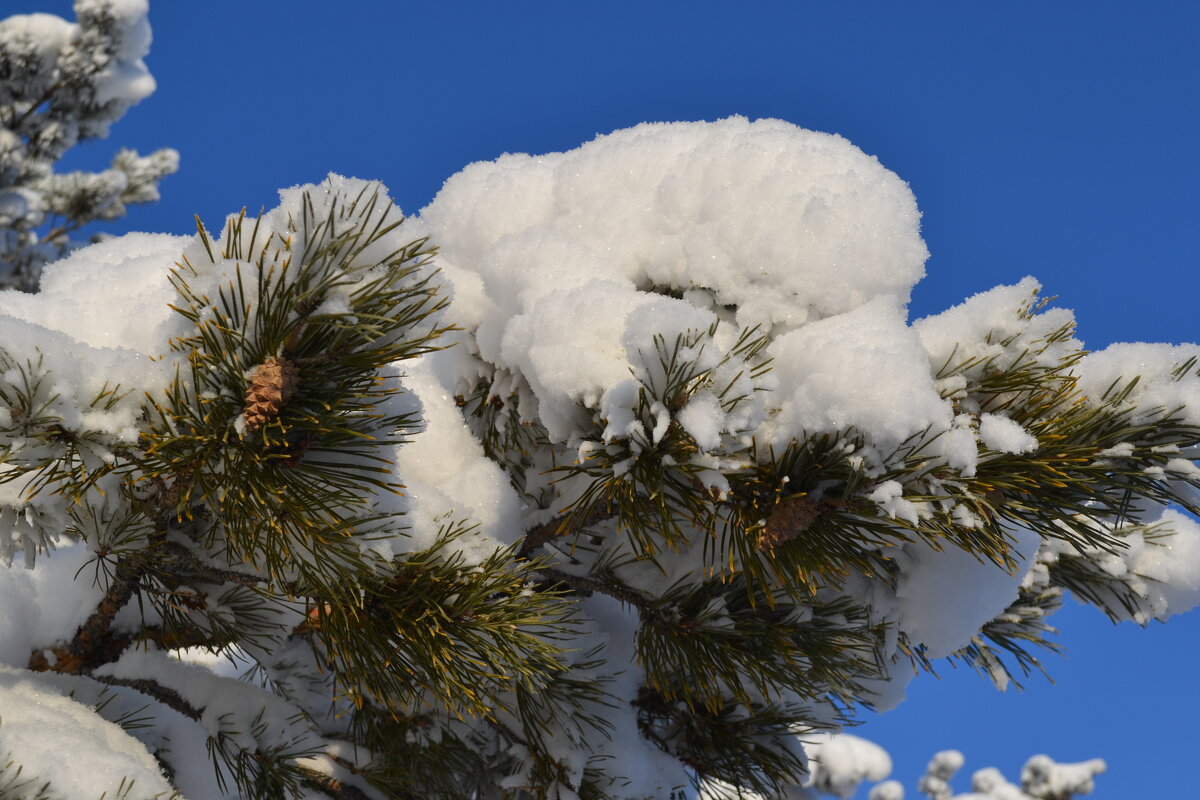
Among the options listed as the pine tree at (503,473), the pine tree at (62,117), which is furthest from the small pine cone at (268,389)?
the pine tree at (62,117)

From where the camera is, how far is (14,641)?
1.89m

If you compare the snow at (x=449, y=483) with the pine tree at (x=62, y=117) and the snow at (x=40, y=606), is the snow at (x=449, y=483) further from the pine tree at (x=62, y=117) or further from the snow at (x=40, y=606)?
the pine tree at (x=62, y=117)

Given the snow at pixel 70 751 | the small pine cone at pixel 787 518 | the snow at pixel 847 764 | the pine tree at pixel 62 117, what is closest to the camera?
the snow at pixel 70 751

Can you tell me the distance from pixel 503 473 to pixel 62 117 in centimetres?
1022

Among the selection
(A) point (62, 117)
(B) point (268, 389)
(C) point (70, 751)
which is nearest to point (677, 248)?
(B) point (268, 389)

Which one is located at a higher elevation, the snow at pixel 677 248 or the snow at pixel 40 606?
the snow at pixel 677 248

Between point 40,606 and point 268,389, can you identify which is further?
point 40,606

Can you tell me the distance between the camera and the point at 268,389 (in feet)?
4.08

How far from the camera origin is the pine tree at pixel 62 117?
909 centimetres

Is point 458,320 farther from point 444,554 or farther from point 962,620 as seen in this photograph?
point 962,620

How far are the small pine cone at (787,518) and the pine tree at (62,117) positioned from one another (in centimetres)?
1001

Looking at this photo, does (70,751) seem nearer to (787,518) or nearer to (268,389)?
(268,389)

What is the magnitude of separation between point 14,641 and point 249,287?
1.19 metres

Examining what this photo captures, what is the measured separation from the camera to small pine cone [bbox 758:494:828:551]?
1.40 meters
